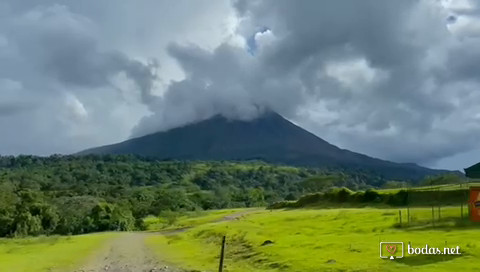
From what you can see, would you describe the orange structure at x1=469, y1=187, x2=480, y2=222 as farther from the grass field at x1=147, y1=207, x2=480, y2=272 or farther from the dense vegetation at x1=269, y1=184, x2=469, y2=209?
the dense vegetation at x1=269, y1=184, x2=469, y2=209

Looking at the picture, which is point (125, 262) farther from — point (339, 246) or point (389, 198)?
point (389, 198)

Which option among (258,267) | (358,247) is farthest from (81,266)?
(358,247)

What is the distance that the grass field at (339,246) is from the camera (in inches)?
1271

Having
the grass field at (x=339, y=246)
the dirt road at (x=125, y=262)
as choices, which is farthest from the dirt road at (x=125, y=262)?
the grass field at (x=339, y=246)

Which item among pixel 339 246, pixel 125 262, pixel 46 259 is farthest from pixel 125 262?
pixel 339 246

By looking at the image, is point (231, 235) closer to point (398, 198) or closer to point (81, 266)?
point (81, 266)

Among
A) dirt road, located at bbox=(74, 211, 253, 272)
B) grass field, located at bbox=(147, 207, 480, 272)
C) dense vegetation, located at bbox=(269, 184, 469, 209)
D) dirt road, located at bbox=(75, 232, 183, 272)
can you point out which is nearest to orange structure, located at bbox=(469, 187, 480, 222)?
grass field, located at bbox=(147, 207, 480, 272)

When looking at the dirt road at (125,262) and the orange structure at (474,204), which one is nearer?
the orange structure at (474,204)

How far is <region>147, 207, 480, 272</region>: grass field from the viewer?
32.3m

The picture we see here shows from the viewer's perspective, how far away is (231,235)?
221ft

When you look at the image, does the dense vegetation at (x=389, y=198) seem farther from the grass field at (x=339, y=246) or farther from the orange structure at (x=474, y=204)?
the orange structure at (x=474, y=204)

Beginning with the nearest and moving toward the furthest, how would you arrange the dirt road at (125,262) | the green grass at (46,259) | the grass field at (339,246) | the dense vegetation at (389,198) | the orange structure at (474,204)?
the grass field at (339,246), the orange structure at (474,204), the dirt road at (125,262), the green grass at (46,259), the dense vegetation at (389,198)

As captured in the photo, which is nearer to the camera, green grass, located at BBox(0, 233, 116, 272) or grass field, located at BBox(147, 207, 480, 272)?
grass field, located at BBox(147, 207, 480, 272)

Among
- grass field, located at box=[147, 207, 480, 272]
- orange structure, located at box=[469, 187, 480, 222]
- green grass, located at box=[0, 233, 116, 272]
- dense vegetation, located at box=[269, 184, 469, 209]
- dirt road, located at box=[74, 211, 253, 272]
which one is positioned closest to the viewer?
grass field, located at box=[147, 207, 480, 272]
